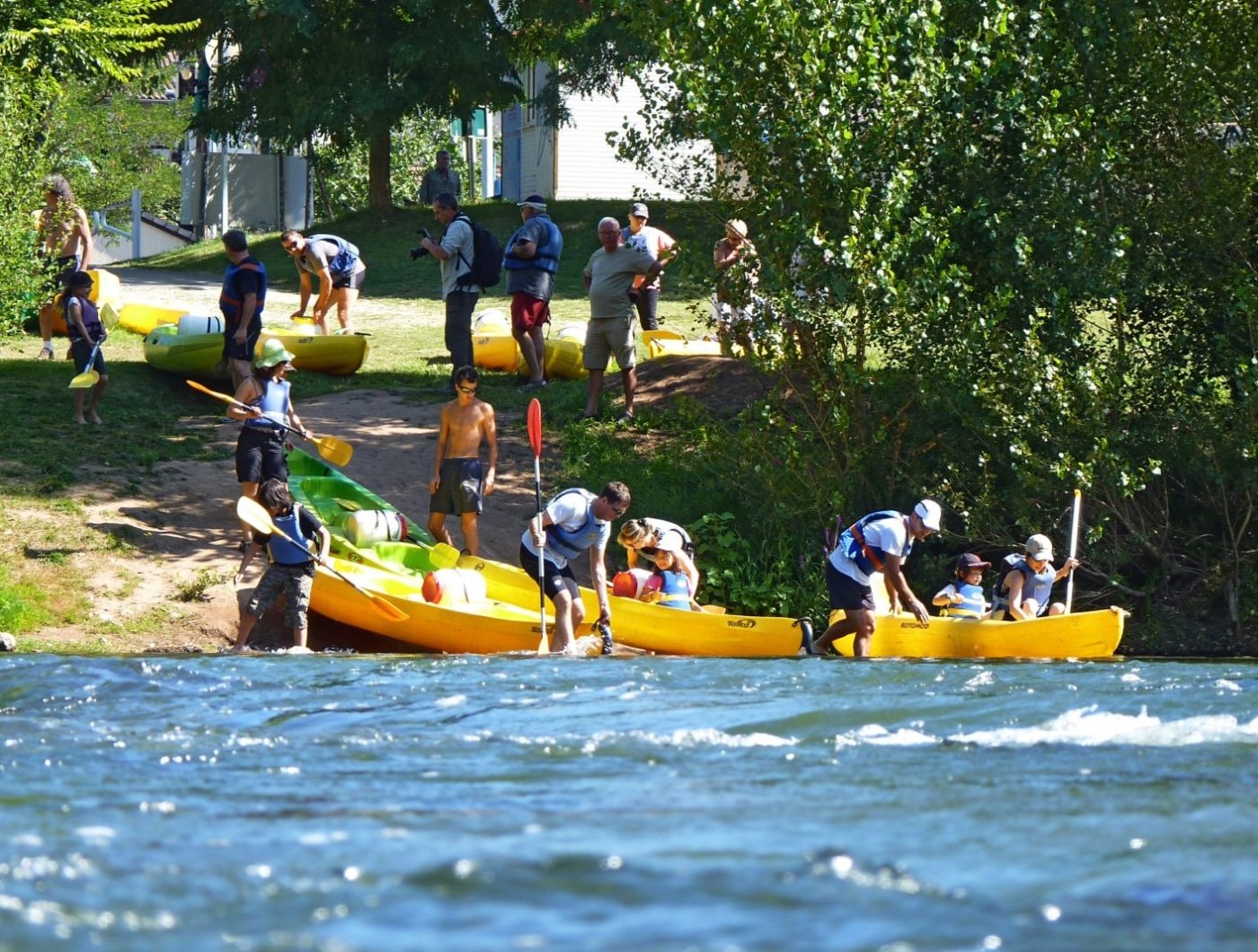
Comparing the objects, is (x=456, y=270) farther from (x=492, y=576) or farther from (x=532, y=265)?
(x=492, y=576)

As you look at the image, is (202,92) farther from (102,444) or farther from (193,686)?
(193,686)

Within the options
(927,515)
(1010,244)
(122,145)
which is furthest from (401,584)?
(122,145)

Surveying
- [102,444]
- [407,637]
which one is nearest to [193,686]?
[407,637]

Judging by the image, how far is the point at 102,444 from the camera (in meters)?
15.1

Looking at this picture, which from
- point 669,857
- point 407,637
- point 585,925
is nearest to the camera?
point 585,925

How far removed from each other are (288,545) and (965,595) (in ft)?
16.7

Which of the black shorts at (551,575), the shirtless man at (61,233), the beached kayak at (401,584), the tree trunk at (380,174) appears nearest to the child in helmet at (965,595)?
the beached kayak at (401,584)

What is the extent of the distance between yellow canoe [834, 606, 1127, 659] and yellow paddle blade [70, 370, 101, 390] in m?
7.03

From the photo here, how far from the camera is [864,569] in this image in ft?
40.2

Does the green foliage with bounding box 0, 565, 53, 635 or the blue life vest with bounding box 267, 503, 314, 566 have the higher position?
the blue life vest with bounding box 267, 503, 314, 566

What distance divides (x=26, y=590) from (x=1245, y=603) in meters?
9.52

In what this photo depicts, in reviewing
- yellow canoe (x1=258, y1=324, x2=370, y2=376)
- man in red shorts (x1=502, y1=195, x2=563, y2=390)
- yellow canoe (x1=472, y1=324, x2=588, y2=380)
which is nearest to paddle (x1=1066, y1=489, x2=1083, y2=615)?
man in red shorts (x1=502, y1=195, x2=563, y2=390)

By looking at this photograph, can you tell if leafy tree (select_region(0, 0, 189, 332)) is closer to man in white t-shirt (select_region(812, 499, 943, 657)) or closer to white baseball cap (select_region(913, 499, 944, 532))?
man in white t-shirt (select_region(812, 499, 943, 657))

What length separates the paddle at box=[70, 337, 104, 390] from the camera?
15.0 metres
